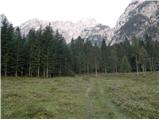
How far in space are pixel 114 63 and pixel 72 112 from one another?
91238 mm

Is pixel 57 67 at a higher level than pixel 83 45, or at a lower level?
lower

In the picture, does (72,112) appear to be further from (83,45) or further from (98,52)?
(83,45)

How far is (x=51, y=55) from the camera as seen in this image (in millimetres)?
78500

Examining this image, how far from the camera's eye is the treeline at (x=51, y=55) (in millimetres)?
68562

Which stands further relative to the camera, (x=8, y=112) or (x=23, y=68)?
(x=23, y=68)

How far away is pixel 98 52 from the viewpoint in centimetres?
10750

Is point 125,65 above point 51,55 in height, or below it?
below

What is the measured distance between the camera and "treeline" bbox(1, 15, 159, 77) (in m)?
68.6

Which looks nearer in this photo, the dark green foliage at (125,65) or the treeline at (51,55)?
the treeline at (51,55)

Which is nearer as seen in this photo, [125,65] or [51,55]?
[51,55]

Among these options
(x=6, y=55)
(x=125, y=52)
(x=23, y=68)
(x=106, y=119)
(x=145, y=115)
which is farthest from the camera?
(x=125, y=52)

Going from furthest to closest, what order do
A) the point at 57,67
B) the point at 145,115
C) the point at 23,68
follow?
the point at 57,67, the point at 23,68, the point at 145,115

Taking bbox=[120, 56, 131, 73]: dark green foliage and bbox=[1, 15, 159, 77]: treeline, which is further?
bbox=[120, 56, 131, 73]: dark green foliage

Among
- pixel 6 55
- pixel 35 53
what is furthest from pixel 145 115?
pixel 35 53
